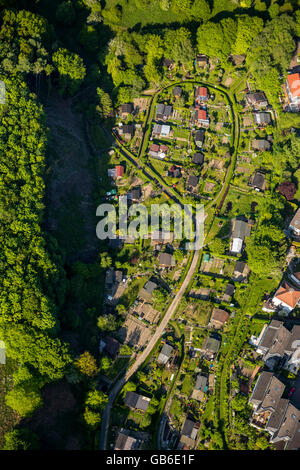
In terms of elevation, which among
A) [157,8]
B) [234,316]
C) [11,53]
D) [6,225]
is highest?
[157,8]

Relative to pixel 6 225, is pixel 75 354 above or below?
below

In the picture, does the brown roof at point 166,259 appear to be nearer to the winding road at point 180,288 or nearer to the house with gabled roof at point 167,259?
the house with gabled roof at point 167,259

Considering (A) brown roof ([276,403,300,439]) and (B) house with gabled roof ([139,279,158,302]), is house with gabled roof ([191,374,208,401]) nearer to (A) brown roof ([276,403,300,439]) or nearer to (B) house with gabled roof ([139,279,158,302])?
(A) brown roof ([276,403,300,439])

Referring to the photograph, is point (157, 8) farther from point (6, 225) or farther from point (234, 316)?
point (234, 316)

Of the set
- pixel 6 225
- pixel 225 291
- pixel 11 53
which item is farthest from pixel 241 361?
pixel 11 53

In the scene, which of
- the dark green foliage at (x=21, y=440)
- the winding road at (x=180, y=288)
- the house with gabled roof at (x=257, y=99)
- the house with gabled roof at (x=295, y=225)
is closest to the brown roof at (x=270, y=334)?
the winding road at (x=180, y=288)

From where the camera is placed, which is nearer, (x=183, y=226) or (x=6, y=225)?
(x=6, y=225)

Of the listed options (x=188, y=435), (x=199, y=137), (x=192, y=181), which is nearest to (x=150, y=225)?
(x=192, y=181)
